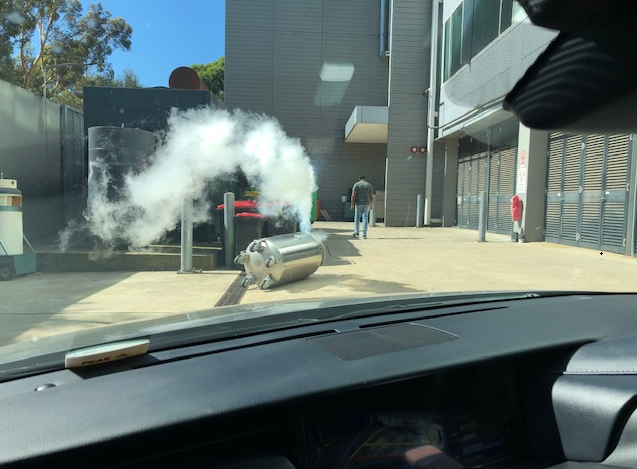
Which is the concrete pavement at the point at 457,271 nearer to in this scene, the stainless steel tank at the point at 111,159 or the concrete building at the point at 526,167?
the concrete building at the point at 526,167

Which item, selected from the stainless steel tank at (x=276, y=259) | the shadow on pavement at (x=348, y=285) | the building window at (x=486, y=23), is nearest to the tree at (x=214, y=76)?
the shadow on pavement at (x=348, y=285)

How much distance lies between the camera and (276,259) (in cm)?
693

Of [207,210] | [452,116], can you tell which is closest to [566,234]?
[452,116]

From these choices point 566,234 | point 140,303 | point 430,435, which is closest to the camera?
point 430,435

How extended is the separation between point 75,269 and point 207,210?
314 cm

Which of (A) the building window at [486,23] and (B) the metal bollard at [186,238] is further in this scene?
(B) the metal bollard at [186,238]

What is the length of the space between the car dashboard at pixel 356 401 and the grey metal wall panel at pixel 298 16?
2360 cm

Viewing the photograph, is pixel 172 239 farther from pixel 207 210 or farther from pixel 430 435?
pixel 430 435

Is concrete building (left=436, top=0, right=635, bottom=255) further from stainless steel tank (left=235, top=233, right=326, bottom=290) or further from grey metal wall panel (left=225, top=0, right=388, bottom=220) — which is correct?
grey metal wall panel (left=225, top=0, right=388, bottom=220)

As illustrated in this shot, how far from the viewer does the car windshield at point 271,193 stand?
15.7 feet

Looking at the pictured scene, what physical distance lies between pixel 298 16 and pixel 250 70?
11.3ft

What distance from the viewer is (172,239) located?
11.3 m

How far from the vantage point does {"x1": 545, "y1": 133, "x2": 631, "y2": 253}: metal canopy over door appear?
33.4ft

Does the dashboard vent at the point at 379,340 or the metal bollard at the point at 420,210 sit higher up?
the metal bollard at the point at 420,210
